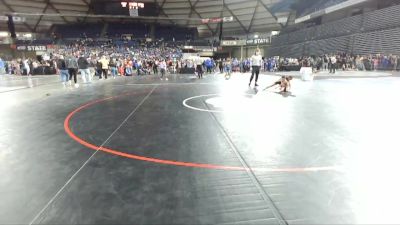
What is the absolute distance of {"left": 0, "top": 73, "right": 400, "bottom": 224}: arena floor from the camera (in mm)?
2367

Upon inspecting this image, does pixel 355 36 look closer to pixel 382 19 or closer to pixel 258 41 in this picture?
pixel 382 19

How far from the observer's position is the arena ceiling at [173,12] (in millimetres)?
40875

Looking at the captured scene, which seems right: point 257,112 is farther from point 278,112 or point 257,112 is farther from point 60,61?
point 60,61

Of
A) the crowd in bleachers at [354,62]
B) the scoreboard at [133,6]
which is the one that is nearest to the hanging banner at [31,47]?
the scoreboard at [133,6]

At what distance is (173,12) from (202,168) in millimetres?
46923

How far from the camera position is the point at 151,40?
149 ft

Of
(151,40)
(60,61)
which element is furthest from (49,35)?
(60,61)

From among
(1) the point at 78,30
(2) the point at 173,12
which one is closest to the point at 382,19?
(2) the point at 173,12

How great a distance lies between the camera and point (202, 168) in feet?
10.8

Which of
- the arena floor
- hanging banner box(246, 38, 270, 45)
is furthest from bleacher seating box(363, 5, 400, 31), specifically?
the arena floor

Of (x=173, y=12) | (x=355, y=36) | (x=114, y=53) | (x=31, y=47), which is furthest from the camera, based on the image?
(x=173, y=12)

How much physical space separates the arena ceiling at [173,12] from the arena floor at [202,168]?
38.2 m

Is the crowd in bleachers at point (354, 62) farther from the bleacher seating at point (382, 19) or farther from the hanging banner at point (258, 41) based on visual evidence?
the hanging banner at point (258, 41)

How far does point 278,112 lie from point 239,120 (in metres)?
1.21
